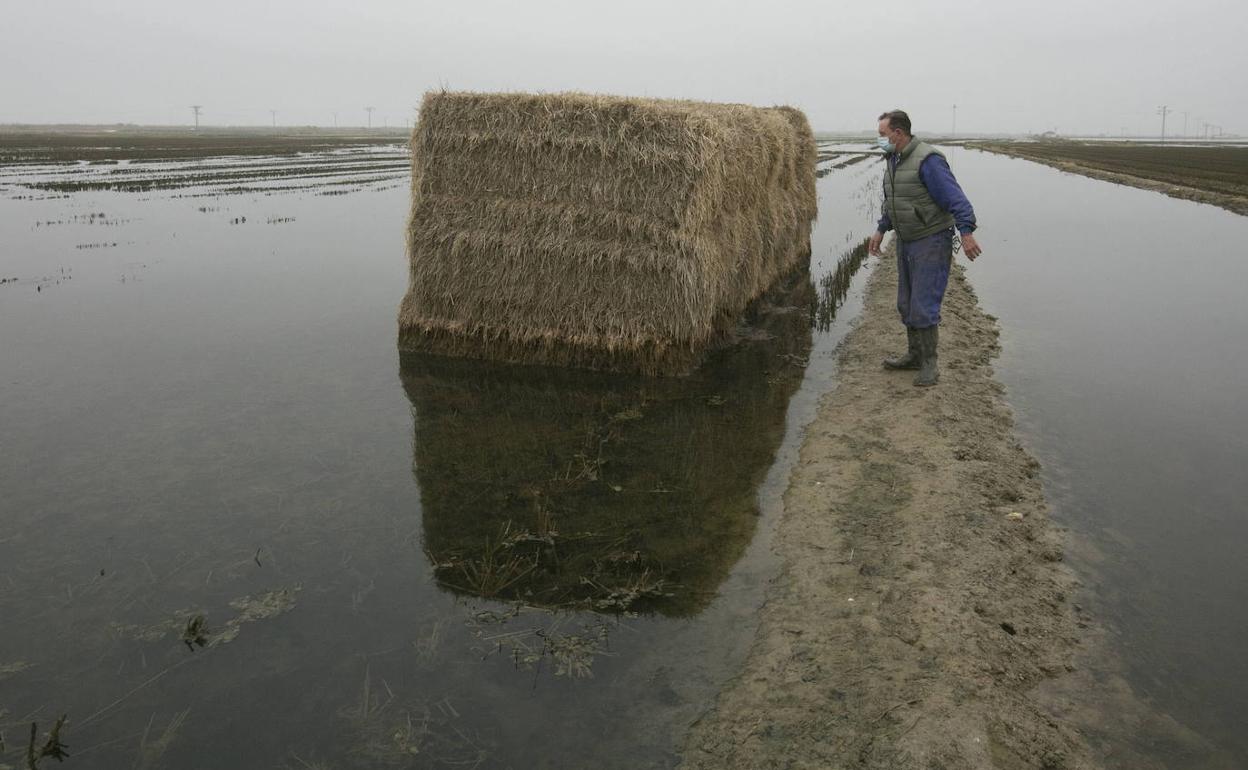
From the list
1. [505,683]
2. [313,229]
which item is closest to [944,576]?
[505,683]

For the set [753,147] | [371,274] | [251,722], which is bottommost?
[251,722]

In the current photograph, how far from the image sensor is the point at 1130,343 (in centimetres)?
941

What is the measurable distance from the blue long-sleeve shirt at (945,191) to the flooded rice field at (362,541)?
6.54 ft

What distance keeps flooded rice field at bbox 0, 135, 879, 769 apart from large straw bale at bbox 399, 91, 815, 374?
46 centimetres

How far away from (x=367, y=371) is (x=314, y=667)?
5.00m

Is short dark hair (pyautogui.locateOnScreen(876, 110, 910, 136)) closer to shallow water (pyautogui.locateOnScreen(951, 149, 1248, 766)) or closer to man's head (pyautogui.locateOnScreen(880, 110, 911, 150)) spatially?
man's head (pyautogui.locateOnScreen(880, 110, 911, 150))

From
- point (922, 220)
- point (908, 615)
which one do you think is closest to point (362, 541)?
point (908, 615)

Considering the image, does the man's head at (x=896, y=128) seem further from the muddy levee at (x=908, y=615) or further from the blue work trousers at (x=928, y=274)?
the muddy levee at (x=908, y=615)

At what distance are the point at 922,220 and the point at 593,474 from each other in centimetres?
400

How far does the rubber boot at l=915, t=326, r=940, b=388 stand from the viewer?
25.1ft

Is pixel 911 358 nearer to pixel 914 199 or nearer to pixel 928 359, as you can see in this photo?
pixel 928 359

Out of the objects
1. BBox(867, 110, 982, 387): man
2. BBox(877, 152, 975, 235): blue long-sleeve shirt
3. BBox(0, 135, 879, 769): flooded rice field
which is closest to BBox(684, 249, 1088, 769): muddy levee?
BBox(0, 135, 879, 769): flooded rice field

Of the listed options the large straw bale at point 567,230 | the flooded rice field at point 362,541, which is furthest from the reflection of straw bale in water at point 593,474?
the large straw bale at point 567,230

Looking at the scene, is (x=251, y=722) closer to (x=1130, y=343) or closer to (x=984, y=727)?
(x=984, y=727)
